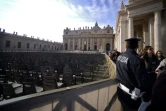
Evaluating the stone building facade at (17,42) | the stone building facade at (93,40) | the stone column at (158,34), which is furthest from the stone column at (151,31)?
the stone building facade at (93,40)

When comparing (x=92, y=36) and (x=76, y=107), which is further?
(x=92, y=36)

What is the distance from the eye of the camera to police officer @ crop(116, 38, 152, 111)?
223 cm

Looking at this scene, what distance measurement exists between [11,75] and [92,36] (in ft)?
275

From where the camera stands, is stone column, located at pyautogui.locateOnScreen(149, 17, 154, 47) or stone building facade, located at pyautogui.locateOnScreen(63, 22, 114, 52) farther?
stone building facade, located at pyautogui.locateOnScreen(63, 22, 114, 52)

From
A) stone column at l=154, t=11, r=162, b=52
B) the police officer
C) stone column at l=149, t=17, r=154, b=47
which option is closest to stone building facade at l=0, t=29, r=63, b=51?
stone column at l=149, t=17, r=154, b=47

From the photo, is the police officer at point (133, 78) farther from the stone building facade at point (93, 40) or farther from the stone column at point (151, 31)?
the stone building facade at point (93, 40)

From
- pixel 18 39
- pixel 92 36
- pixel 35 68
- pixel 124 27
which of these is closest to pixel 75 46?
pixel 92 36

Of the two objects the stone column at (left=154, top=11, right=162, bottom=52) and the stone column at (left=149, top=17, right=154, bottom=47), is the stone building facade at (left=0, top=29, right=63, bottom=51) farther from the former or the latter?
the stone column at (left=154, top=11, right=162, bottom=52)

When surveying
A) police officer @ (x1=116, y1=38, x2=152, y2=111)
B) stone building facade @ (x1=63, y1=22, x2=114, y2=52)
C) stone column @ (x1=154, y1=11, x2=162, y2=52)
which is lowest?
police officer @ (x1=116, y1=38, x2=152, y2=111)

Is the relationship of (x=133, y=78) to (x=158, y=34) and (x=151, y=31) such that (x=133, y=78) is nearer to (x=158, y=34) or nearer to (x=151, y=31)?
(x=158, y=34)

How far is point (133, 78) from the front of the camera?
236 centimetres

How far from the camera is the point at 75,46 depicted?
93625 mm

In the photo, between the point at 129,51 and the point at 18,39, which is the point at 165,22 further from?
the point at 18,39

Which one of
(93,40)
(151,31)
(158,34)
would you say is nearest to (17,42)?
(151,31)
